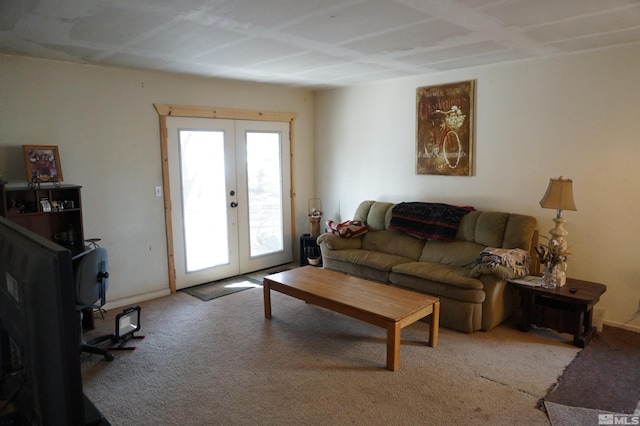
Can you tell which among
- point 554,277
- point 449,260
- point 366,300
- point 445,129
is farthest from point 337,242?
point 554,277

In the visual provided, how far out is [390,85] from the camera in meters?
5.14

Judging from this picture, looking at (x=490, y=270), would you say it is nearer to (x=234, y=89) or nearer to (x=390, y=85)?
(x=390, y=85)

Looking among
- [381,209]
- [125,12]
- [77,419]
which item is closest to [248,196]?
[381,209]

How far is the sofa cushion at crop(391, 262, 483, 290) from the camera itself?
3.62 metres

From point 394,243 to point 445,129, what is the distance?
1363mm

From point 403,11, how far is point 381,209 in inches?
110

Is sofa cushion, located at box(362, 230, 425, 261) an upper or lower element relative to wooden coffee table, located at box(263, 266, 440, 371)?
upper

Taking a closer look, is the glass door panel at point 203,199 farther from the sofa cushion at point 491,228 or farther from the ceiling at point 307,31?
the sofa cushion at point 491,228

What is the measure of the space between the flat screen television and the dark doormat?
156 inches

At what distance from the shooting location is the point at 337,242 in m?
4.90

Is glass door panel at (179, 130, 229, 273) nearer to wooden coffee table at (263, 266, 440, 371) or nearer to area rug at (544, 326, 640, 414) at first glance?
wooden coffee table at (263, 266, 440, 371)

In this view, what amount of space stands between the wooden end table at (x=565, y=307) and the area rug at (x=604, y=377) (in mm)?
157

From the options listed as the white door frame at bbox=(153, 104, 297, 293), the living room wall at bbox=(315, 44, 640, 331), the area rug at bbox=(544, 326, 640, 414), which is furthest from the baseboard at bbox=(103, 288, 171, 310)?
the area rug at bbox=(544, 326, 640, 414)

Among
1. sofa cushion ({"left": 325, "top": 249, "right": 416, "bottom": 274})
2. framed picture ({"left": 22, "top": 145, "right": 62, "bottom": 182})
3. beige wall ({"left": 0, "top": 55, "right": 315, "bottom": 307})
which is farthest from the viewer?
sofa cushion ({"left": 325, "top": 249, "right": 416, "bottom": 274})
